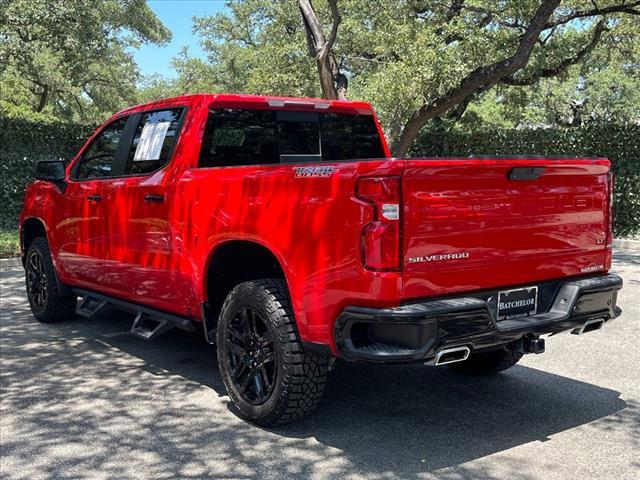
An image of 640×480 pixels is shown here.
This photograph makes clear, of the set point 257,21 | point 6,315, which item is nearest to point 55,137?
point 6,315

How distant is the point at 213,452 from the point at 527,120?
39787 mm

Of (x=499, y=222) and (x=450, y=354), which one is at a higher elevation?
(x=499, y=222)

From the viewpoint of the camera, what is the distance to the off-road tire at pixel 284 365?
387 cm

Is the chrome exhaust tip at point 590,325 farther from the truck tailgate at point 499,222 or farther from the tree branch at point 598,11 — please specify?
the tree branch at point 598,11

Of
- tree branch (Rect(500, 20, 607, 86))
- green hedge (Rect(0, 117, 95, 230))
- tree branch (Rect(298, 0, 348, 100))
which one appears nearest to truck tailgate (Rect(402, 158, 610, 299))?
tree branch (Rect(298, 0, 348, 100))

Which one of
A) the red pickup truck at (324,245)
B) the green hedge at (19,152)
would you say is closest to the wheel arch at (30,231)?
the red pickup truck at (324,245)

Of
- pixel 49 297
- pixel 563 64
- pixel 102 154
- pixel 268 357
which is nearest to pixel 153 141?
pixel 102 154

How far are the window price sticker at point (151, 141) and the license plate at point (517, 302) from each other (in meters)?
2.78

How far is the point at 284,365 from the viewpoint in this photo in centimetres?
387

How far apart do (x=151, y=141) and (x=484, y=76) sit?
10005 mm

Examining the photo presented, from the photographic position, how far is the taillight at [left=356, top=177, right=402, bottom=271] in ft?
11.1

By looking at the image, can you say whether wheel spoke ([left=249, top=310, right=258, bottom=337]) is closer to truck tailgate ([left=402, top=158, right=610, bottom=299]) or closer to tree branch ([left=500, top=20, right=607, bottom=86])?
truck tailgate ([left=402, top=158, right=610, bottom=299])

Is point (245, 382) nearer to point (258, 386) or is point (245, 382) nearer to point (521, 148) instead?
point (258, 386)

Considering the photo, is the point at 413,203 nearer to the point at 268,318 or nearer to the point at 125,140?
the point at 268,318
